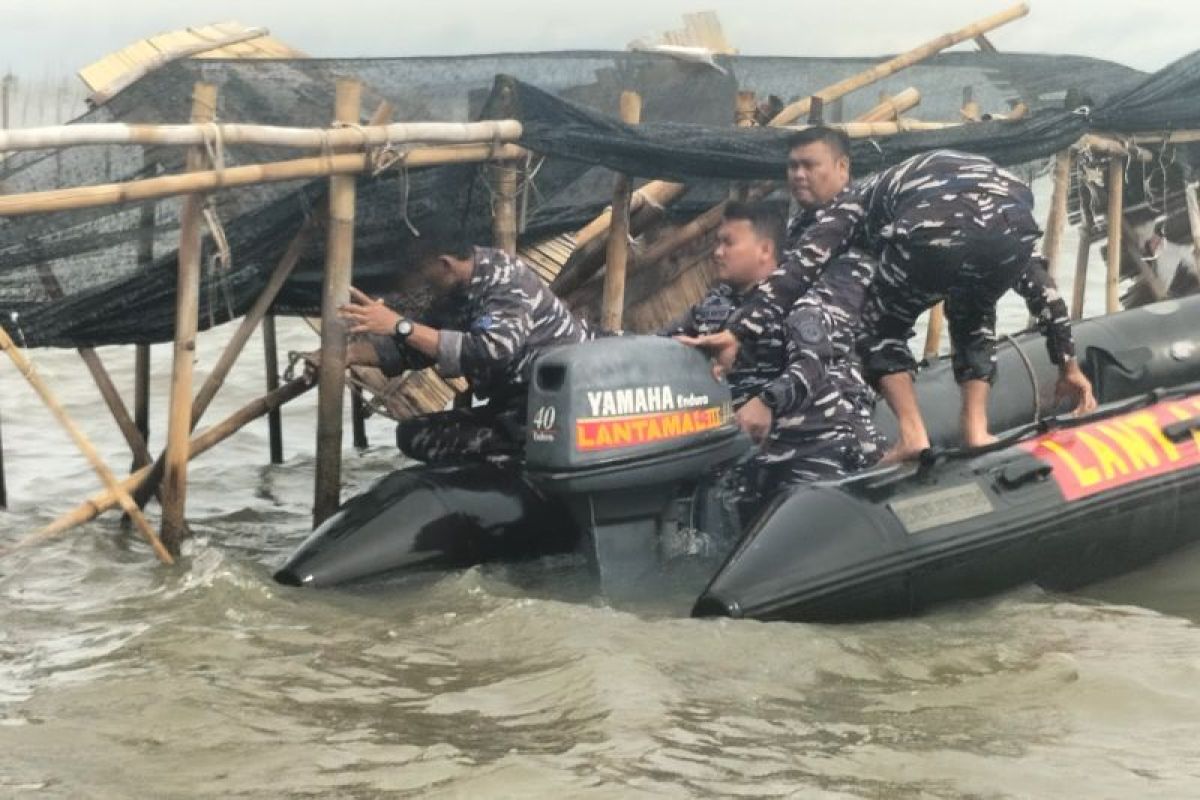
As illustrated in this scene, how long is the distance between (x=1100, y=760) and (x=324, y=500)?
12.0 feet

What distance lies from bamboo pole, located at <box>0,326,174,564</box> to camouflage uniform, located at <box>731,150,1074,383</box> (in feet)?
7.60

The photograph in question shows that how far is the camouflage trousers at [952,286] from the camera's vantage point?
6.53m

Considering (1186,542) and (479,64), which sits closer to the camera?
(1186,542)

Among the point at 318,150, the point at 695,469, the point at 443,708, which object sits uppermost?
the point at 318,150

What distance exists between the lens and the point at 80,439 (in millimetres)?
6727

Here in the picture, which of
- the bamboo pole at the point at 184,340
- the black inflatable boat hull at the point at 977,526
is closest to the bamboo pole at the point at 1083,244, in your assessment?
the black inflatable boat hull at the point at 977,526

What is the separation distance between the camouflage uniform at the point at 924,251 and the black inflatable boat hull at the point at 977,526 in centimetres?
55

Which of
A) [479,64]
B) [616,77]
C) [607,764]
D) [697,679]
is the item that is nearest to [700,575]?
[697,679]

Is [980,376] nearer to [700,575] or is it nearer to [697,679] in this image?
[700,575]

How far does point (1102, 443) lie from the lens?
6895mm

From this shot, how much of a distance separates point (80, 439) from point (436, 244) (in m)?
1.53

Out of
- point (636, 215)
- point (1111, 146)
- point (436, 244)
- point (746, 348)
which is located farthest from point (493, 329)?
point (1111, 146)

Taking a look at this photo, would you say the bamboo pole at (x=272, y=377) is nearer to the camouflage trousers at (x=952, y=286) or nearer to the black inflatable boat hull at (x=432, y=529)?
the black inflatable boat hull at (x=432, y=529)

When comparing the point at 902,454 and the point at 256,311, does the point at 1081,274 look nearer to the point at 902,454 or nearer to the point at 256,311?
the point at 902,454
